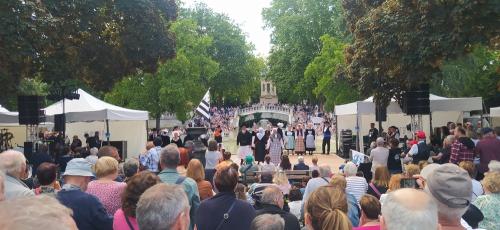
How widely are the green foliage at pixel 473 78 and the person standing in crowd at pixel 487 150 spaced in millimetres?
17755

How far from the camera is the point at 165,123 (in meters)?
53.2

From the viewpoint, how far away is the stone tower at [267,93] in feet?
386

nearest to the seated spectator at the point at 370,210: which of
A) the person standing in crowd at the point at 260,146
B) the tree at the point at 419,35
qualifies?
the tree at the point at 419,35

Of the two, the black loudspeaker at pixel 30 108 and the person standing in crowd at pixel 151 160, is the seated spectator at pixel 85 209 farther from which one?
the black loudspeaker at pixel 30 108

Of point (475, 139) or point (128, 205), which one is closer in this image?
point (128, 205)

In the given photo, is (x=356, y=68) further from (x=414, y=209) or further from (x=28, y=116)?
(x=414, y=209)

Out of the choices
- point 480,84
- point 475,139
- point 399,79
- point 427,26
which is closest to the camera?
point 475,139

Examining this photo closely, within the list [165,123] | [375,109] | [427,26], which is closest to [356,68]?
[375,109]

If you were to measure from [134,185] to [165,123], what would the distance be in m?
49.5

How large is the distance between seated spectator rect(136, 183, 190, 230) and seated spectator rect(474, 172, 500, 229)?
3154 mm

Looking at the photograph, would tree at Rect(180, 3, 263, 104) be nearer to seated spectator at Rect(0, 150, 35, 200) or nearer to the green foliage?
the green foliage

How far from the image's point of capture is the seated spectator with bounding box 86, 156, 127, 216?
5.14 metres

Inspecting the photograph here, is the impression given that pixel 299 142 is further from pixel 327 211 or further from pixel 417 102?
pixel 327 211

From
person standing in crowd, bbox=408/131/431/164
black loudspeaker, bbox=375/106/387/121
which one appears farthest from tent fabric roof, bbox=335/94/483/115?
person standing in crowd, bbox=408/131/431/164
